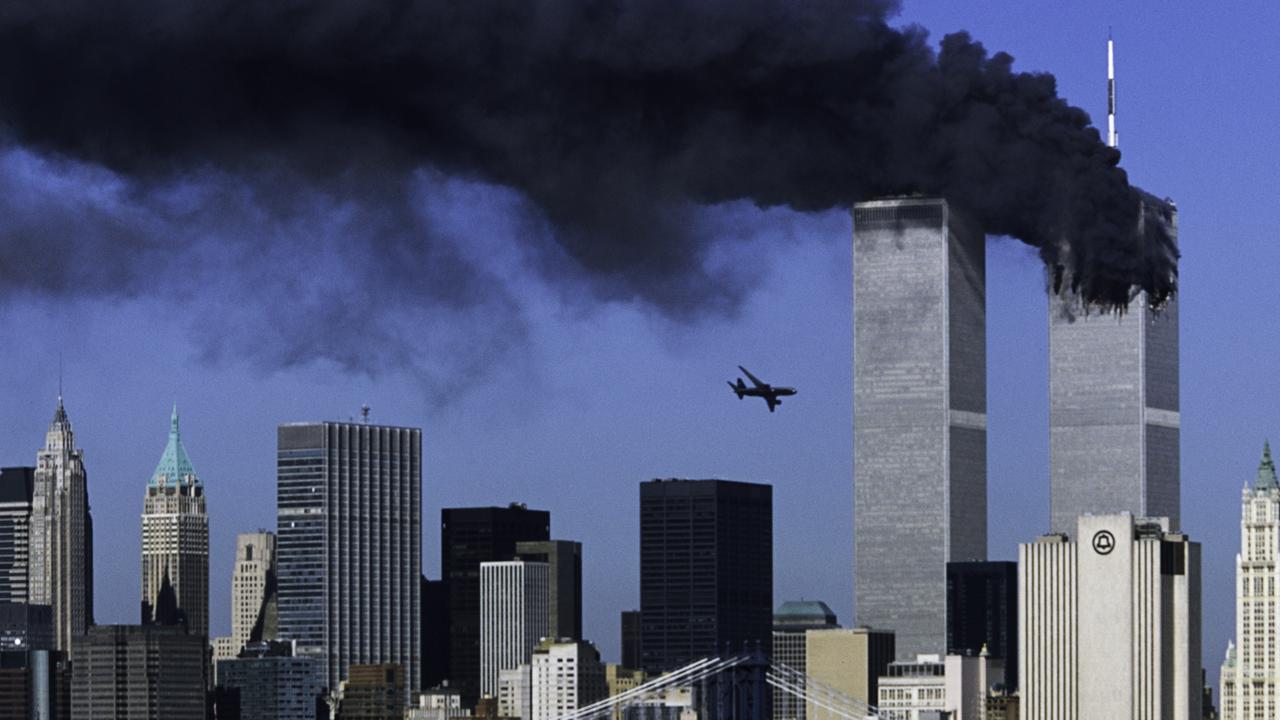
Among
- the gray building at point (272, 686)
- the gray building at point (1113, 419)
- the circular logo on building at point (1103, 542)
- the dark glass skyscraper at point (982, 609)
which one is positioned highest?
the gray building at point (1113, 419)

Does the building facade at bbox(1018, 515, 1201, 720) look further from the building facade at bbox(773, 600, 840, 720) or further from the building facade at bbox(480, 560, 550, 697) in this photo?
the building facade at bbox(480, 560, 550, 697)

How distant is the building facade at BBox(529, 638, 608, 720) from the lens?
149m

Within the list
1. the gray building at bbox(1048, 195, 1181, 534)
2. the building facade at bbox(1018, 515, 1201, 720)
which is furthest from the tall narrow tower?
the building facade at bbox(1018, 515, 1201, 720)

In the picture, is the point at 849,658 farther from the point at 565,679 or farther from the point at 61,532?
the point at 61,532

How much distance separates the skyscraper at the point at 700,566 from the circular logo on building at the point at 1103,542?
86224 mm

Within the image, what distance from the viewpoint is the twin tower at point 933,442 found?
170 m

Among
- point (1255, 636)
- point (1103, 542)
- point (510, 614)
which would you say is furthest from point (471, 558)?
point (1103, 542)

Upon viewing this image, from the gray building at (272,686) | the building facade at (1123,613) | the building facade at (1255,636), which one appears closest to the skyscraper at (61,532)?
the gray building at (272,686)

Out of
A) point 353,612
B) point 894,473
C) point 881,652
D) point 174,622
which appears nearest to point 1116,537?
point 881,652

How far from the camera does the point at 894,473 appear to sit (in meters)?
173

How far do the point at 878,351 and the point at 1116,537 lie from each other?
98.5 m

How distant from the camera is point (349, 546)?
612 feet

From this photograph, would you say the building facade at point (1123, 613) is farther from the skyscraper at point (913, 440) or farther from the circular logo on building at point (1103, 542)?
the skyscraper at point (913, 440)

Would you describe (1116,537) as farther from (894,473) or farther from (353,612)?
(353,612)
